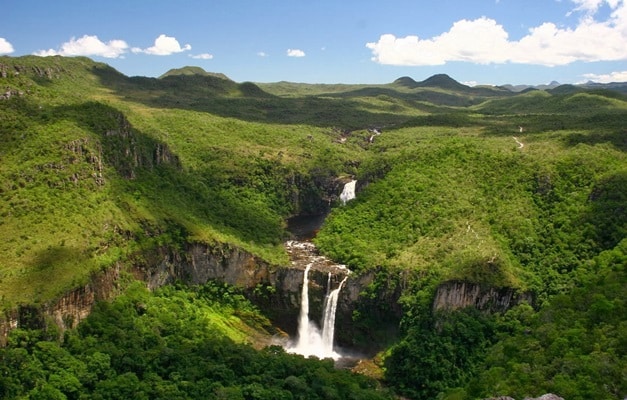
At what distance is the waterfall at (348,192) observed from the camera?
9156 cm

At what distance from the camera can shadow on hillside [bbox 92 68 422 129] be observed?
13875cm

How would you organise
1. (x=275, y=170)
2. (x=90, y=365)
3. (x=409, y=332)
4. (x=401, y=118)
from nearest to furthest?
1. (x=90, y=365)
2. (x=409, y=332)
3. (x=275, y=170)
4. (x=401, y=118)

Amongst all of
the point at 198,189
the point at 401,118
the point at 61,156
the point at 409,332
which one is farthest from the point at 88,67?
the point at 409,332

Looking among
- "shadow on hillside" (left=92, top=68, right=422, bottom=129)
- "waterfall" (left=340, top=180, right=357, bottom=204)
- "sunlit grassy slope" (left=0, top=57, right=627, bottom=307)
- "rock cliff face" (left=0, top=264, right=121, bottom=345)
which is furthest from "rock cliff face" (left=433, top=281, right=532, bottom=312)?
"shadow on hillside" (left=92, top=68, right=422, bottom=129)

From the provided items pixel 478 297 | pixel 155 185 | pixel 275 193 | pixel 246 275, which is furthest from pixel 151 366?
pixel 275 193

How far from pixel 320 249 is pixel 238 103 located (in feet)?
291

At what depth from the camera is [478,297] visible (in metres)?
Result: 55.9

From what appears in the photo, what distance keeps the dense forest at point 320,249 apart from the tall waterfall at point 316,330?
2105mm

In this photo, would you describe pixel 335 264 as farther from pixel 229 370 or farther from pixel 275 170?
pixel 275 170

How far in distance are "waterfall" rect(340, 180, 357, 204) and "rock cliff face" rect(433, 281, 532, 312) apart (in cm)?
3665

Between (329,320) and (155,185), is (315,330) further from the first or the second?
(155,185)

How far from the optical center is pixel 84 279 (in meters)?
49.9

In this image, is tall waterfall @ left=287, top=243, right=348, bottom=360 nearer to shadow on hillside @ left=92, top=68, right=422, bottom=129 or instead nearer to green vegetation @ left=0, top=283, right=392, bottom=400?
green vegetation @ left=0, top=283, right=392, bottom=400

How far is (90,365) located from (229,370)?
10497mm
